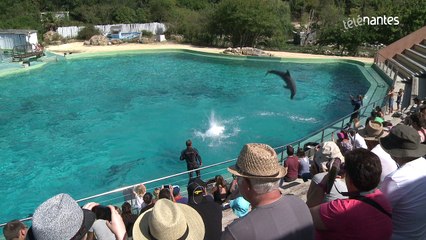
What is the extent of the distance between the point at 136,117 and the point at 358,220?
14993 mm

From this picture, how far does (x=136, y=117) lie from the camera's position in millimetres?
16641

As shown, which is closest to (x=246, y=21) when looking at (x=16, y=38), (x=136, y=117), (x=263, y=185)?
(x=136, y=117)

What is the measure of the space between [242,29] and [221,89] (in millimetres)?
14331

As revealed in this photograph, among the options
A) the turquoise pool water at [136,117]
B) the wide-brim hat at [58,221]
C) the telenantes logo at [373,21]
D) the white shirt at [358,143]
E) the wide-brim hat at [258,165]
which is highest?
the telenantes logo at [373,21]

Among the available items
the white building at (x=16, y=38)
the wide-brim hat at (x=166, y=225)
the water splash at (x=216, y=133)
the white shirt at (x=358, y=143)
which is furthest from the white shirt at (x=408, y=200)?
the white building at (x=16, y=38)

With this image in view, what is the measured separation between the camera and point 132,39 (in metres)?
39.8

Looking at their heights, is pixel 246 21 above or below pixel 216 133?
above

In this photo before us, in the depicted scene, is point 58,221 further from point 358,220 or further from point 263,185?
point 358,220

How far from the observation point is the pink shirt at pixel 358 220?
2.36m

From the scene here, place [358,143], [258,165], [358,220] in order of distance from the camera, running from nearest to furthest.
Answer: [258,165]
[358,220]
[358,143]

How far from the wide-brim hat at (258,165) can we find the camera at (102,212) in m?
1.28

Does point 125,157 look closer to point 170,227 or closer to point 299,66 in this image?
point 170,227

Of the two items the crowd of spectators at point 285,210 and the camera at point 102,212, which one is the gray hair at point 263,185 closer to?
the crowd of spectators at point 285,210

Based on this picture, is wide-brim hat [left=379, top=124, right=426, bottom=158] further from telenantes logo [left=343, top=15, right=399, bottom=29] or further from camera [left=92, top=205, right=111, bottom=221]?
telenantes logo [left=343, top=15, right=399, bottom=29]
